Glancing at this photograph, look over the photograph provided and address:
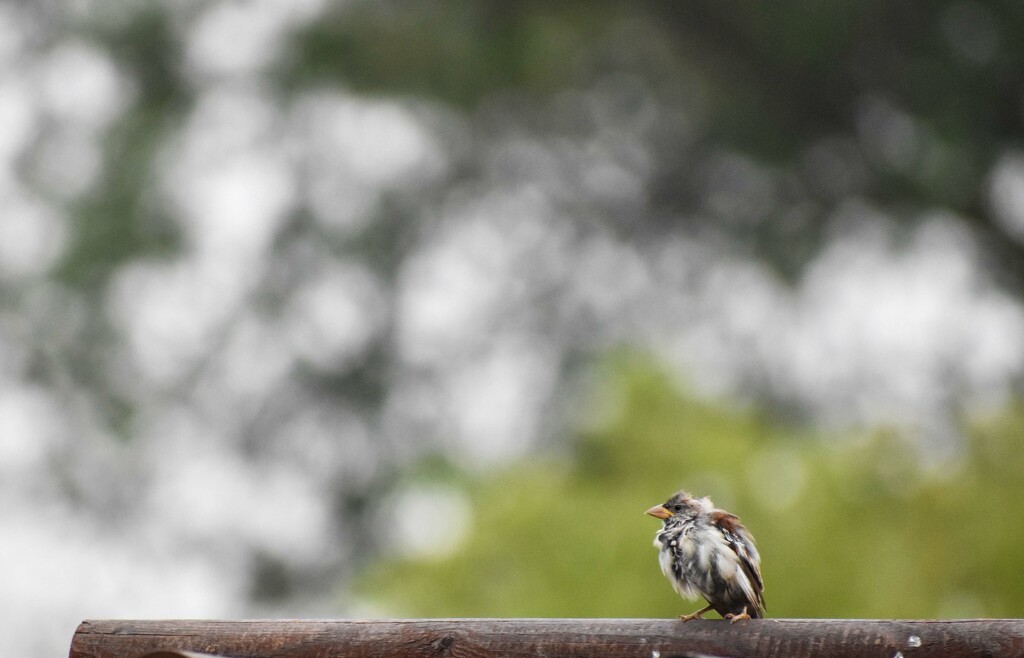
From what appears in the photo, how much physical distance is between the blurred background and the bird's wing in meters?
5.35

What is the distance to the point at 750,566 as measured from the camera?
2668mm

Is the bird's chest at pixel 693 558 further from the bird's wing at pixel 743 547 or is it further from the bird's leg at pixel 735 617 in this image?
the bird's leg at pixel 735 617

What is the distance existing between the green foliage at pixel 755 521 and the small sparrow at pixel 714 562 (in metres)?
4.47

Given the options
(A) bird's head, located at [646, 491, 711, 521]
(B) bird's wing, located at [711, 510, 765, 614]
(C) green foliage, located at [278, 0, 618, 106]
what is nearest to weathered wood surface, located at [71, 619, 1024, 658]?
(B) bird's wing, located at [711, 510, 765, 614]

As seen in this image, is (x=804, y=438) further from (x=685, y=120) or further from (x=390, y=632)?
(x=390, y=632)

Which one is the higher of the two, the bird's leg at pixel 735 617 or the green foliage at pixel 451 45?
the green foliage at pixel 451 45

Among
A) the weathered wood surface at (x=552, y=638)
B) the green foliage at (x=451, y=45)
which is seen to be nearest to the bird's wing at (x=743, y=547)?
the weathered wood surface at (x=552, y=638)

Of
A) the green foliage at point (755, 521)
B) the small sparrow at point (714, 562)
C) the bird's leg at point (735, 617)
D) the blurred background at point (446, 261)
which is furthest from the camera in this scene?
the blurred background at point (446, 261)

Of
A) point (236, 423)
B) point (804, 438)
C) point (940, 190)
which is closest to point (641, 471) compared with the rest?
point (804, 438)

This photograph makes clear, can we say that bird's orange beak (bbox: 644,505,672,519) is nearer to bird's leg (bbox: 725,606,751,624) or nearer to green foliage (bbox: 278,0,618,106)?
bird's leg (bbox: 725,606,751,624)

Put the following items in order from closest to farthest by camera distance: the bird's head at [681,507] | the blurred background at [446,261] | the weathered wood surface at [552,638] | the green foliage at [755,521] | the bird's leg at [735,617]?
1. the weathered wood surface at [552,638]
2. the bird's leg at [735,617]
3. the bird's head at [681,507]
4. the green foliage at [755,521]
5. the blurred background at [446,261]

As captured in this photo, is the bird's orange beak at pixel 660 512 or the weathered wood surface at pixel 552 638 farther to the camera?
the bird's orange beak at pixel 660 512

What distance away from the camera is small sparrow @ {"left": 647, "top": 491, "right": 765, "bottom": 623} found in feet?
8.57

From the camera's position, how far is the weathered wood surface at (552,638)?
2223mm
